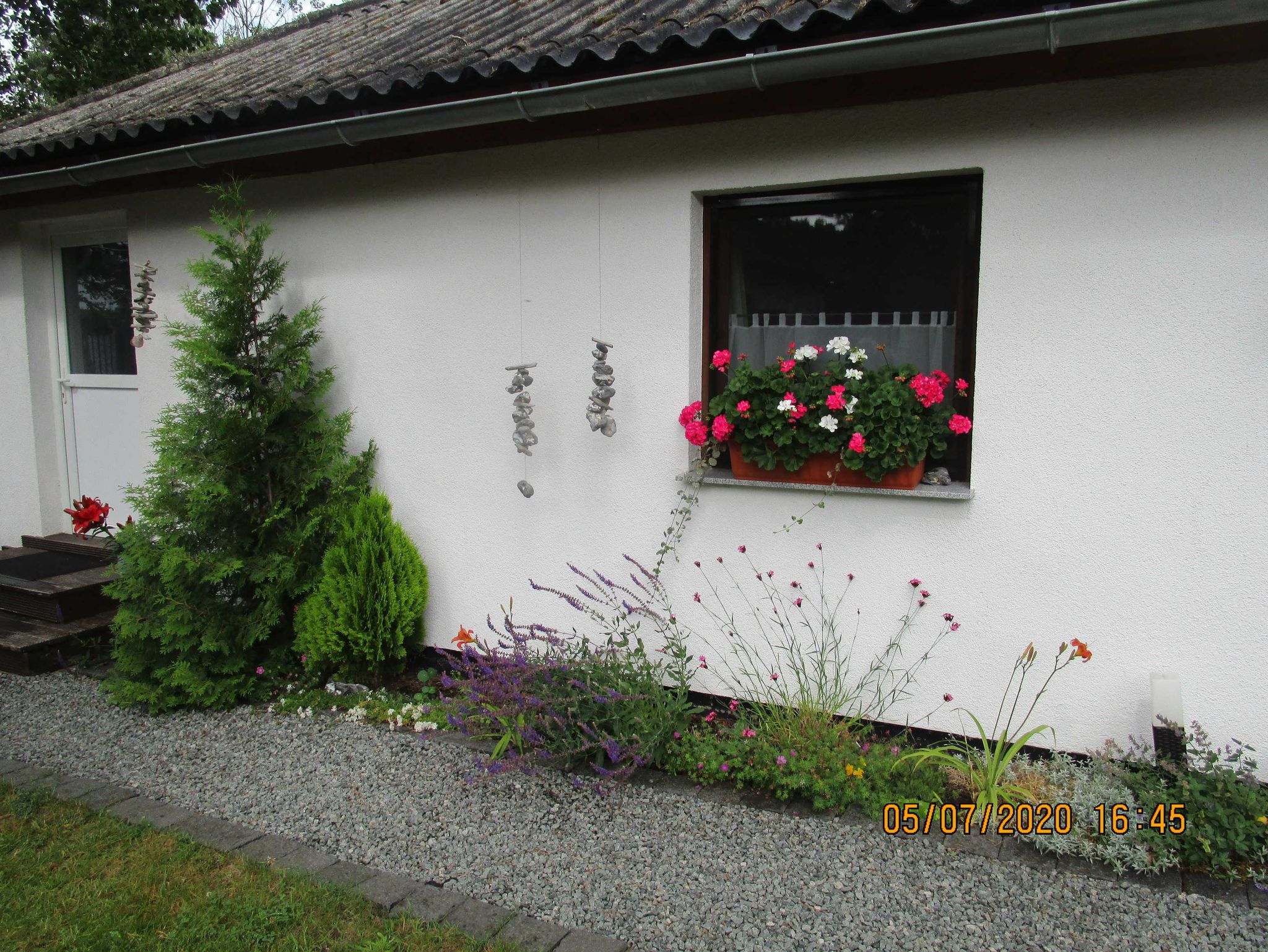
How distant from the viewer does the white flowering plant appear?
3490mm

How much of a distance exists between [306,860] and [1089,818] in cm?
285

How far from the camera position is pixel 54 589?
17.3ft

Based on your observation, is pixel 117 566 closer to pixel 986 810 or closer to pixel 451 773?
pixel 451 773

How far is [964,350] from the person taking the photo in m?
3.70

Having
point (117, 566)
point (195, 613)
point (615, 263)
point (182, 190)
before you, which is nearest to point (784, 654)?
point (615, 263)

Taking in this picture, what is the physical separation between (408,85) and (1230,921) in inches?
177

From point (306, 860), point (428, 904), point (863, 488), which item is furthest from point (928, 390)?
point (306, 860)

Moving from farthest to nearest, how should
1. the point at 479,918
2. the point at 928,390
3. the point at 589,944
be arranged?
→ 1. the point at 928,390
2. the point at 479,918
3. the point at 589,944

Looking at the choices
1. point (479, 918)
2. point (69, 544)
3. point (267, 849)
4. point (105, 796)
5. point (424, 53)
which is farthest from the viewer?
point (69, 544)

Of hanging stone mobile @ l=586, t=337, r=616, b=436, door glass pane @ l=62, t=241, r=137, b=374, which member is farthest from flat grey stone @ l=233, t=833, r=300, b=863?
door glass pane @ l=62, t=241, r=137, b=374

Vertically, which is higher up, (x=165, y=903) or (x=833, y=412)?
(x=833, y=412)

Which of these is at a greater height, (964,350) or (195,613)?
(964,350)

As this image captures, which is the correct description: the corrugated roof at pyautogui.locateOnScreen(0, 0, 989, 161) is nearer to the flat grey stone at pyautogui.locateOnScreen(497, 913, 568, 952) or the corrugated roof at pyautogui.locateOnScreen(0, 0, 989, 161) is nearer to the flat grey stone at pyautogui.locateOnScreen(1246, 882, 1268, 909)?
the flat grey stone at pyautogui.locateOnScreen(1246, 882, 1268, 909)

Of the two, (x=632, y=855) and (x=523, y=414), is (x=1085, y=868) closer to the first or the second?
(x=632, y=855)
